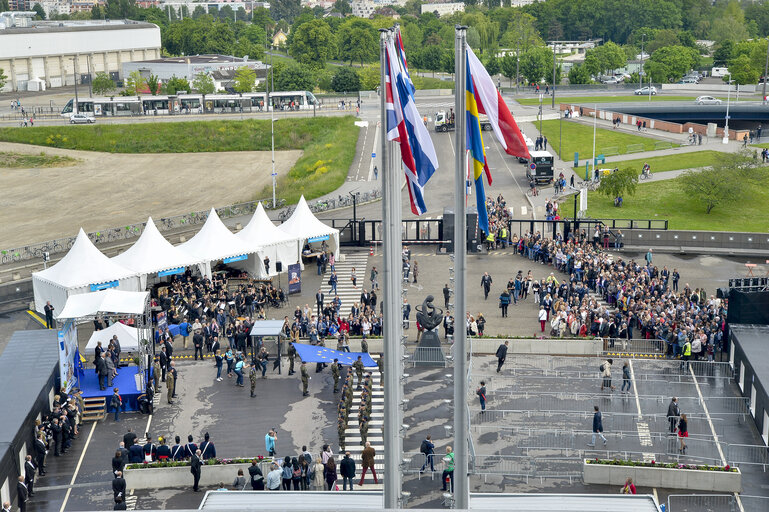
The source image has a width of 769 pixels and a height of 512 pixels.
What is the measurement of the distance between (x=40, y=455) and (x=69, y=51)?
4771 inches

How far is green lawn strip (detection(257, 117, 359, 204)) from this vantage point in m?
70.7

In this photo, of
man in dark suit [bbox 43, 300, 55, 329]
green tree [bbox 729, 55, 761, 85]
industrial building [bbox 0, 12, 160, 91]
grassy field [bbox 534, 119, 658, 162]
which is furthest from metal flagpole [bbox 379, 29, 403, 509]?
industrial building [bbox 0, 12, 160, 91]

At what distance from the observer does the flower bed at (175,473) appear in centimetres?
2800

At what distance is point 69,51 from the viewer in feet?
458

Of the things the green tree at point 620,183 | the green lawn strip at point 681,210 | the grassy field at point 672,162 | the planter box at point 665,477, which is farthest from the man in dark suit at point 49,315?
the grassy field at point 672,162

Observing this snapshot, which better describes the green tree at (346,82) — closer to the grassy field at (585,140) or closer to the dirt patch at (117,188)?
the dirt patch at (117,188)

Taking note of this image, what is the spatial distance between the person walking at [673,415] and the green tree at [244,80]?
90.2 metres

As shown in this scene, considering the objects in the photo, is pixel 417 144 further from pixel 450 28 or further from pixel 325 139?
pixel 450 28

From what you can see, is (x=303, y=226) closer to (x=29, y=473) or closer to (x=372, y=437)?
(x=372, y=437)

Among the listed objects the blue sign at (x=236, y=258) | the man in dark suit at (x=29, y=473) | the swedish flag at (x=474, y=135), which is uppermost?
the swedish flag at (x=474, y=135)

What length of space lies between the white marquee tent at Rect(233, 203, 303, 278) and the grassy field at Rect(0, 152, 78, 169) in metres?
43.8

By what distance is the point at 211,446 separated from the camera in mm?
28375

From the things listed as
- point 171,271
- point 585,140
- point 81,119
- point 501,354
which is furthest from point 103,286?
point 81,119

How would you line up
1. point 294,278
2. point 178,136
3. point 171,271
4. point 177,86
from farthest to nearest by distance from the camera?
point 177,86, point 178,136, point 294,278, point 171,271
